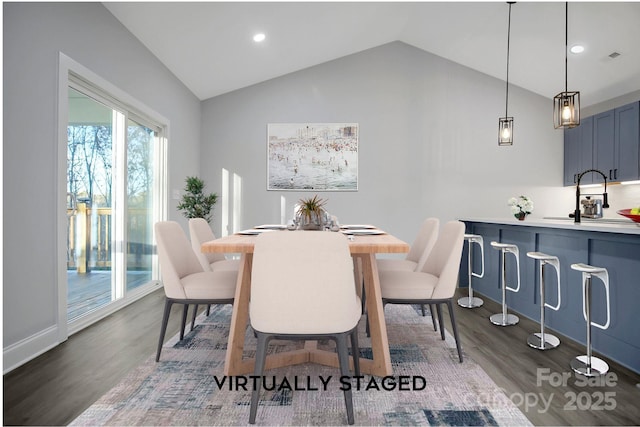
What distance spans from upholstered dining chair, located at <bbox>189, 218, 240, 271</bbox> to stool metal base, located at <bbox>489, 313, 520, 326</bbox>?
2.20 metres

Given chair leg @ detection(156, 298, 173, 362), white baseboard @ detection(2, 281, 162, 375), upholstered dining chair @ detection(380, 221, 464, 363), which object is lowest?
white baseboard @ detection(2, 281, 162, 375)

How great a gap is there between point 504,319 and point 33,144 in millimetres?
3680

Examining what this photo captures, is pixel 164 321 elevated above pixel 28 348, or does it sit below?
above

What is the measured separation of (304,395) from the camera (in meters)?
1.85

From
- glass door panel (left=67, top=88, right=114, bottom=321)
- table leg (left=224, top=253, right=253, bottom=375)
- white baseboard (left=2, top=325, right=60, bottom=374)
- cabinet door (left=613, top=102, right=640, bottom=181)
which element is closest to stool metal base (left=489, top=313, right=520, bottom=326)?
table leg (left=224, top=253, right=253, bottom=375)

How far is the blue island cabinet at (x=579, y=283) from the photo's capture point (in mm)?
2225

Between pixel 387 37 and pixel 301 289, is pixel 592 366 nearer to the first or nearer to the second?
pixel 301 289

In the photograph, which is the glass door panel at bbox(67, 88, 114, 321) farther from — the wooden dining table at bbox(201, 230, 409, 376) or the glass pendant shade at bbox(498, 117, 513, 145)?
the glass pendant shade at bbox(498, 117, 513, 145)

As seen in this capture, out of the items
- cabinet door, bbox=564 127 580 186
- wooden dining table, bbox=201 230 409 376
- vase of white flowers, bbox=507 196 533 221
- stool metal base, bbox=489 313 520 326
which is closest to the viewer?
wooden dining table, bbox=201 230 409 376

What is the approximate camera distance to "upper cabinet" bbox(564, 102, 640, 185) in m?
4.27

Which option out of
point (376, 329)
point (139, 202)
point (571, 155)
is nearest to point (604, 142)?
point (571, 155)

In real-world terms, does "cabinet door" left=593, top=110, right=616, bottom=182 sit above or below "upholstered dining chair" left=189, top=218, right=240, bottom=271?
above

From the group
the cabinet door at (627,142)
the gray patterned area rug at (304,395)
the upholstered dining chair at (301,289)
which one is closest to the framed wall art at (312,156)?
the cabinet door at (627,142)

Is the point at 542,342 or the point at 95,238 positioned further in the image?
the point at 95,238
